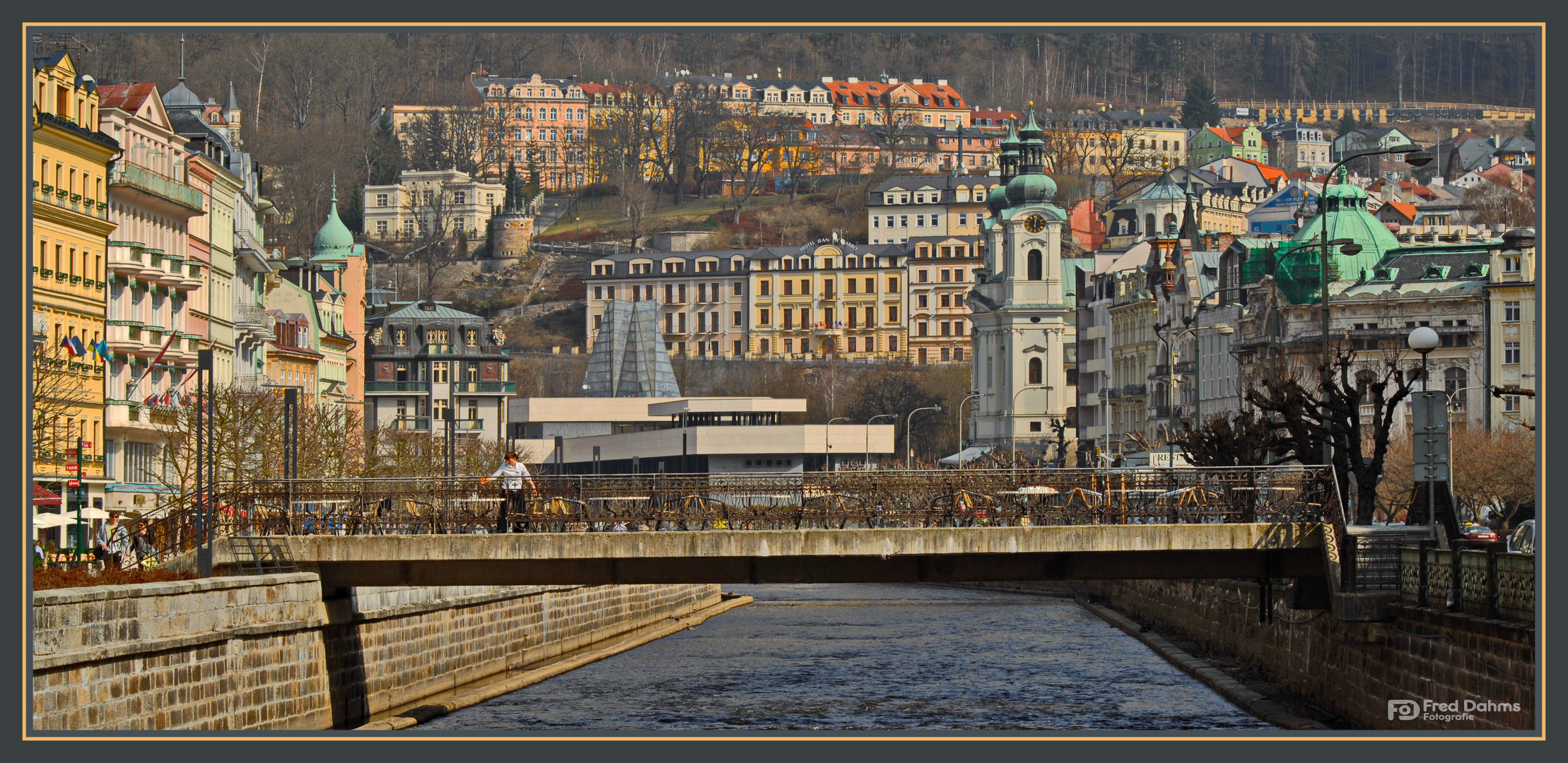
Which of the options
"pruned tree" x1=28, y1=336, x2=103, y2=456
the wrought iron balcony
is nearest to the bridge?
"pruned tree" x1=28, y1=336, x2=103, y2=456

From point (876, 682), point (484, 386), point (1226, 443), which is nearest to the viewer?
point (876, 682)

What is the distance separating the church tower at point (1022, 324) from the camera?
173750 millimetres

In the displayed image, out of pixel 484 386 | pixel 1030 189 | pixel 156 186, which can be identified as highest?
pixel 1030 189

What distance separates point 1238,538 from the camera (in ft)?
128

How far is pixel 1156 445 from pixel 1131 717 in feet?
263

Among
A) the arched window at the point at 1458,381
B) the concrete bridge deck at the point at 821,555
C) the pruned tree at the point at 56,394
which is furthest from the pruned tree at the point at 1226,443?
the arched window at the point at 1458,381

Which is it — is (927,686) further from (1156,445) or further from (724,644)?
(1156,445)

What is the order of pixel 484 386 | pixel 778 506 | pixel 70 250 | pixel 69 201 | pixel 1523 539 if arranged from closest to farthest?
pixel 1523 539 < pixel 778 506 < pixel 69 201 < pixel 70 250 < pixel 484 386

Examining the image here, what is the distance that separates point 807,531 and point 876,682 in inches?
682

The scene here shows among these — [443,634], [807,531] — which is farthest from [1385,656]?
[443,634]

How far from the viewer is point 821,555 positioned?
3925cm

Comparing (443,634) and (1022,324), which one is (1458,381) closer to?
(443,634)

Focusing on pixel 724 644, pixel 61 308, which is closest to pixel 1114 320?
pixel 724 644

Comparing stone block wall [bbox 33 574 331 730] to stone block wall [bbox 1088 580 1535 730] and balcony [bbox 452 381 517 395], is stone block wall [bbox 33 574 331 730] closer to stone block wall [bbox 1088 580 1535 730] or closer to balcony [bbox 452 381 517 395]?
stone block wall [bbox 1088 580 1535 730]
